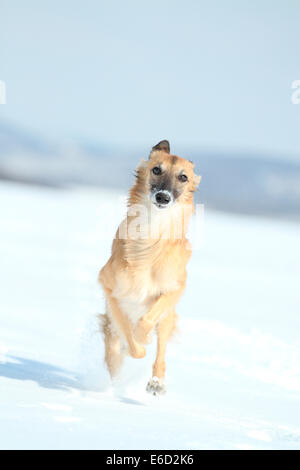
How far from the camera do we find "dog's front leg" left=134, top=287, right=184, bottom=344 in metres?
6.20

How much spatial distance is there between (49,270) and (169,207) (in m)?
8.07


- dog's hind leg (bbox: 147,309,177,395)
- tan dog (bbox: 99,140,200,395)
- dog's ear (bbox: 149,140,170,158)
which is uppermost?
dog's ear (bbox: 149,140,170,158)

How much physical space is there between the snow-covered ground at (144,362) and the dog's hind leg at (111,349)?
3.9 inches

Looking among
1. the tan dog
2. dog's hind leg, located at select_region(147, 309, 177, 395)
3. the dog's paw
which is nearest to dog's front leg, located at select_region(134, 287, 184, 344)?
the tan dog

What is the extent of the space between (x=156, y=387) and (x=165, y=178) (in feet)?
5.78

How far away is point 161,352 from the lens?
6363mm

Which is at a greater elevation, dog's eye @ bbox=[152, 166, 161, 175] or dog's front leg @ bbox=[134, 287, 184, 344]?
dog's eye @ bbox=[152, 166, 161, 175]

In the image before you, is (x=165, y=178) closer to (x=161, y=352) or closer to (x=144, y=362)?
(x=161, y=352)

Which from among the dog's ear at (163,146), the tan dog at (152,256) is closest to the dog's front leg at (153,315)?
the tan dog at (152,256)

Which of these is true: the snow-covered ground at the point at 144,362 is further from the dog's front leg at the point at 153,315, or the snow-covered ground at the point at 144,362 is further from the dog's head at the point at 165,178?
the dog's head at the point at 165,178

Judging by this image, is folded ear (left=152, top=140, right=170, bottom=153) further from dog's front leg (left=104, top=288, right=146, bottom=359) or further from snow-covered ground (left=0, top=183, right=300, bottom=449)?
snow-covered ground (left=0, top=183, right=300, bottom=449)

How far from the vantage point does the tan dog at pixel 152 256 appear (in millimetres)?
6395

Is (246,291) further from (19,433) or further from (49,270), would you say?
(19,433)

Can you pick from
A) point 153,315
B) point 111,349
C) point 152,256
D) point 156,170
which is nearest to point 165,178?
point 156,170
